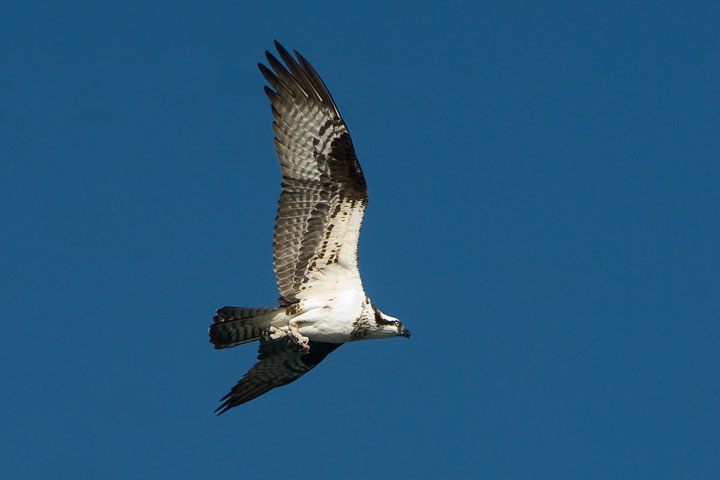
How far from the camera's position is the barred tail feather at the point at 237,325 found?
48.8 feet

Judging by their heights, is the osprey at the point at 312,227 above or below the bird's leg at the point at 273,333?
above

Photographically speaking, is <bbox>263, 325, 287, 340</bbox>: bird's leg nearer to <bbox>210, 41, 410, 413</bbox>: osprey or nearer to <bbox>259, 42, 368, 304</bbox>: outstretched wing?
<bbox>210, 41, 410, 413</bbox>: osprey

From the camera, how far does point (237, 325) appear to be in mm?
15086

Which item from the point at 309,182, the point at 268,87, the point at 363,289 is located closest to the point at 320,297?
the point at 363,289

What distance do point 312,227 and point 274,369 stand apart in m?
2.65

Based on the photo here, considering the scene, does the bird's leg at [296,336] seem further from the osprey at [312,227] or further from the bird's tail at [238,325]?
the bird's tail at [238,325]

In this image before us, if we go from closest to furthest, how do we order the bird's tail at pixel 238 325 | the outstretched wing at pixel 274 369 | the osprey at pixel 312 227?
the bird's tail at pixel 238 325 → the osprey at pixel 312 227 → the outstretched wing at pixel 274 369

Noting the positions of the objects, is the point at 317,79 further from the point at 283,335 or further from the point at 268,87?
the point at 283,335

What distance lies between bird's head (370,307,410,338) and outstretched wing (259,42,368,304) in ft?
2.01

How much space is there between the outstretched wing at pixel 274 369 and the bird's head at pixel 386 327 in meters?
1.16

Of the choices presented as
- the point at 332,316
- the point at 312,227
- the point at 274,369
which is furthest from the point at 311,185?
the point at 274,369

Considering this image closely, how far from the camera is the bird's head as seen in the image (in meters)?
15.5

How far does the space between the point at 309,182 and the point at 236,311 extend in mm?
1983

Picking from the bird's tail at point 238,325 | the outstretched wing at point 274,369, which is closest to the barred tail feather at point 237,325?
the bird's tail at point 238,325
